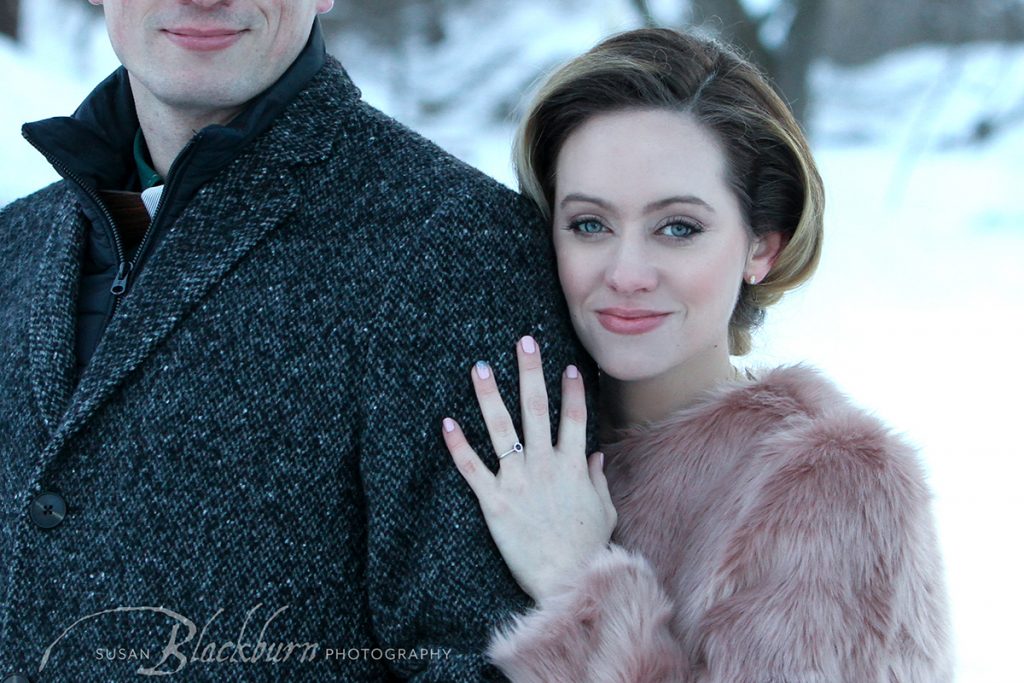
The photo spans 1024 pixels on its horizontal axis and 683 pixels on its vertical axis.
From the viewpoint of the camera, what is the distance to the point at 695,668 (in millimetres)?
1580

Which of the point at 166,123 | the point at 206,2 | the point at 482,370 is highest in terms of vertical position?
the point at 206,2

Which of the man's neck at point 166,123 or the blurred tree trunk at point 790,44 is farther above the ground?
the blurred tree trunk at point 790,44

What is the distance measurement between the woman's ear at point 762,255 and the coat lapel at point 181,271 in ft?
2.58

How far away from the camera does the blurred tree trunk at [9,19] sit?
6016 mm

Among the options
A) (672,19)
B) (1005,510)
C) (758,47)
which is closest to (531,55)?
(672,19)

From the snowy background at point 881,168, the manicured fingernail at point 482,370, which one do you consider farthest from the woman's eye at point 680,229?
the snowy background at point 881,168

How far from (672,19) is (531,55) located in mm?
1011

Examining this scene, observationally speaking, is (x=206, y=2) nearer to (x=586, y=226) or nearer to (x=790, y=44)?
(x=586, y=226)

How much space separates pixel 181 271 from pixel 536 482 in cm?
57

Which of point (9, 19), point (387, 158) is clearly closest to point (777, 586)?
point (387, 158)

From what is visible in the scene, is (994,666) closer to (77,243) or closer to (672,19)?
(77,243)

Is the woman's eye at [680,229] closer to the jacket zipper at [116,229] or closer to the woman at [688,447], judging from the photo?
the woman at [688,447]

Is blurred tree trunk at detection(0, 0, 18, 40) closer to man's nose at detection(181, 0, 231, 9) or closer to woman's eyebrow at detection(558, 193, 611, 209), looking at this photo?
man's nose at detection(181, 0, 231, 9)

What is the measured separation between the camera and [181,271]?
163cm
